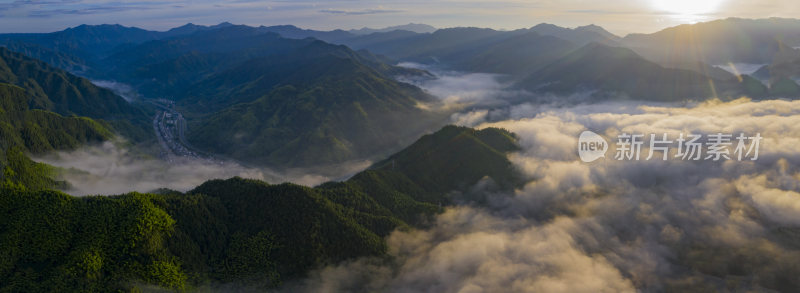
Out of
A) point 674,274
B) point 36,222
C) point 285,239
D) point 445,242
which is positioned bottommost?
point 674,274

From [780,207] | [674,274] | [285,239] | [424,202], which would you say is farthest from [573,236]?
[285,239]

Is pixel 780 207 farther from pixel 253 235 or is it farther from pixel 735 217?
pixel 253 235

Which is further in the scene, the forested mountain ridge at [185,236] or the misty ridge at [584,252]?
the misty ridge at [584,252]

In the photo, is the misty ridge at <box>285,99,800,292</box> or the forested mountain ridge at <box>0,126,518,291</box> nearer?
the forested mountain ridge at <box>0,126,518,291</box>

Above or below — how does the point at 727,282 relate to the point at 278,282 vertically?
below

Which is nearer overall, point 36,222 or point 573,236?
point 36,222

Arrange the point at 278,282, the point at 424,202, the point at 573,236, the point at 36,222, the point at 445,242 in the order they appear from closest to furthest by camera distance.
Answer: the point at 36,222 → the point at 278,282 → the point at 445,242 → the point at 573,236 → the point at 424,202

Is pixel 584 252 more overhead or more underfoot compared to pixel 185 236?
more underfoot

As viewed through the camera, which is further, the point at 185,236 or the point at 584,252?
the point at 584,252

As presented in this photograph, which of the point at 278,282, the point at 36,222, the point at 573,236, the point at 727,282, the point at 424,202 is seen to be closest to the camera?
the point at 36,222

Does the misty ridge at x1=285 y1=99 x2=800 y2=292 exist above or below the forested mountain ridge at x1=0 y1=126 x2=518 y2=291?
below

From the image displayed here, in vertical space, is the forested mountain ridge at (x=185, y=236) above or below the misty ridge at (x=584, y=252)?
above
